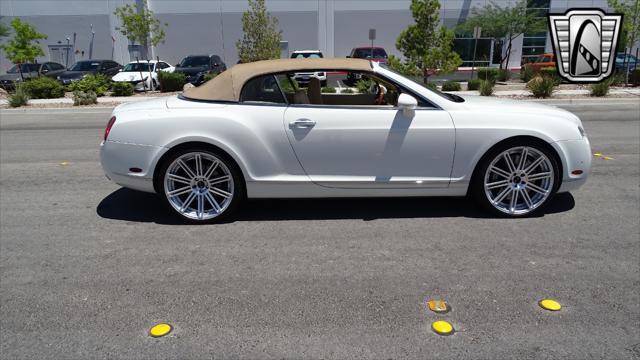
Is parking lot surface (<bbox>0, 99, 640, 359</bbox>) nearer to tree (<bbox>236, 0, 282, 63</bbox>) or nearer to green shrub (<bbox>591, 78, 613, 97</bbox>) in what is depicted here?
green shrub (<bbox>591, 78, 613, 97</bbox>)

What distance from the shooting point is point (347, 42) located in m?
36.6

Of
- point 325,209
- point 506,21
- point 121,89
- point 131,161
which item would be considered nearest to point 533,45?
point 506,21

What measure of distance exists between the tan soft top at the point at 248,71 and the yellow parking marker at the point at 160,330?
91.5 inches

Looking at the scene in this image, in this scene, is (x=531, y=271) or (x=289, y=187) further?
(x=289, y=187)

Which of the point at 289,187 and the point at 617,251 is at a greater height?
the point at 289,187

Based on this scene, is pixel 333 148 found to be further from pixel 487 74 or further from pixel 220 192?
pixel 487 74

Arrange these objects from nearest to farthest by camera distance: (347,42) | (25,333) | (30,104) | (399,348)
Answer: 1. (399,348)
2. (25,333)
3. (30,104)
4. (347,42)

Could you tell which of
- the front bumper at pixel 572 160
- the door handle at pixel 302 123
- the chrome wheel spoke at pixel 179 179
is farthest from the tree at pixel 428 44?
the chrome wheel spoke at pixel 179 179

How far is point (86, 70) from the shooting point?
24.6 meters

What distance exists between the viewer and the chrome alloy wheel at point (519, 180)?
4.62 metres

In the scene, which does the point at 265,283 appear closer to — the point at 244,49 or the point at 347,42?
the point at 244,49

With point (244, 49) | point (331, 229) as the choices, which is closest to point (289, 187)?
point (331, 229)

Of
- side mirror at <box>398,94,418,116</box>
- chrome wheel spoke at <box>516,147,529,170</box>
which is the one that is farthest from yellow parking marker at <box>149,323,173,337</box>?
chrome wheel spoke at <box>516,147,529,170</box>

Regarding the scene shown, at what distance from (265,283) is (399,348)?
3.84ft
